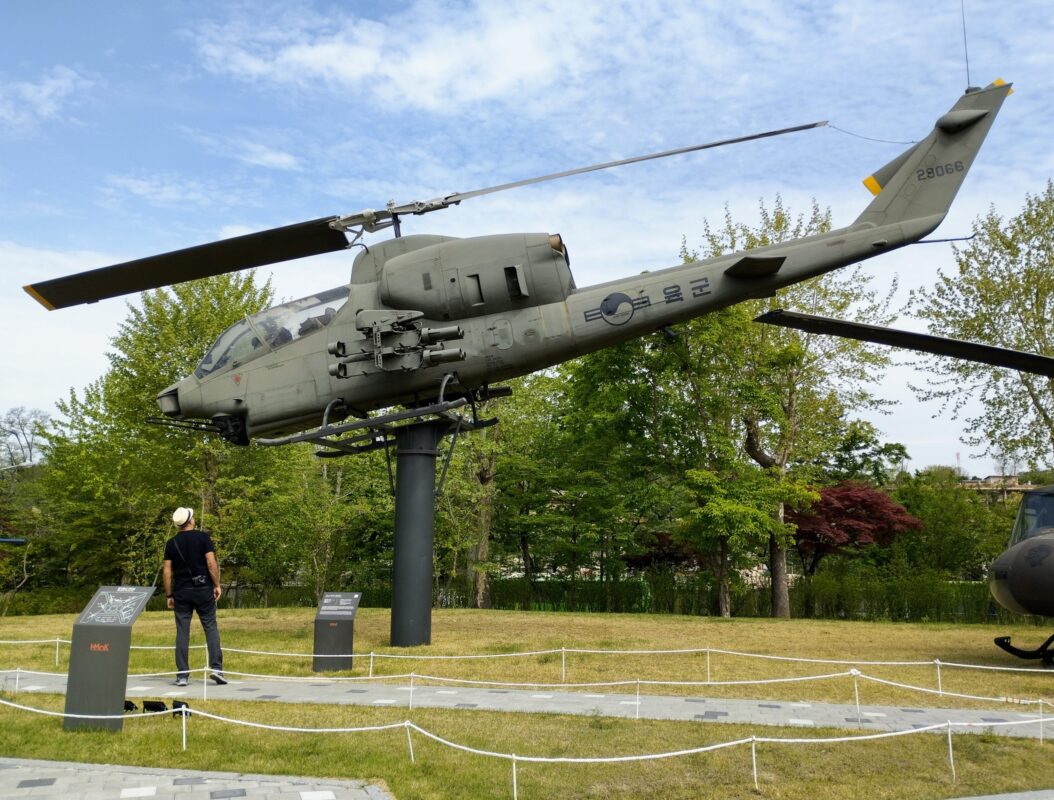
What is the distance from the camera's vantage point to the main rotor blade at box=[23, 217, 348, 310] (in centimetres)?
1037

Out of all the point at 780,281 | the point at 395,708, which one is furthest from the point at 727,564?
the point at 395,708

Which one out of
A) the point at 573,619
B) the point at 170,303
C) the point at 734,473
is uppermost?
the point at 170,303

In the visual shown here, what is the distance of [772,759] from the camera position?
5.96 metres

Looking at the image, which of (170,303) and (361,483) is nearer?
(170,303)

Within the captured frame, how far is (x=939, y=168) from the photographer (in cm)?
1088

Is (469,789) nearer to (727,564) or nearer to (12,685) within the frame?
(12,685)

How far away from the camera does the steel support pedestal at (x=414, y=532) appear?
12.0 meters

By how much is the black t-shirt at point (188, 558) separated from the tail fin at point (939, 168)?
29.7 feet

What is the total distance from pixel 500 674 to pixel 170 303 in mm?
20639

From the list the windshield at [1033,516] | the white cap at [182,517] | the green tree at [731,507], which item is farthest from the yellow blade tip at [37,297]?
the green tree at [731,507]

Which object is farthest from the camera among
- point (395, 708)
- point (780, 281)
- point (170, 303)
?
point (170, 303)

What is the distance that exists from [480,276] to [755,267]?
141 inches

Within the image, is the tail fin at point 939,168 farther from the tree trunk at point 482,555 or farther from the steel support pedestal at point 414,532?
the tree trunk at point 482,555

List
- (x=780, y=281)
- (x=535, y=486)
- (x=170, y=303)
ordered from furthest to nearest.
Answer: (x=535, y=486) < (x=170, y=303) < (x=780, y=281)
